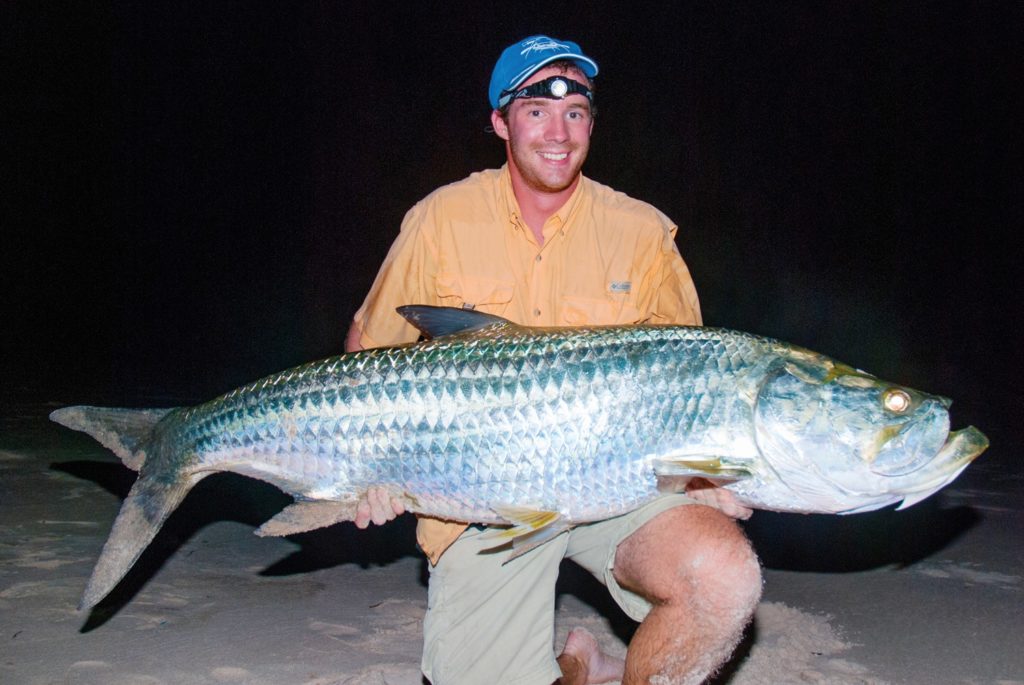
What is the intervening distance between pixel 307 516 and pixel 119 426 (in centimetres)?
89

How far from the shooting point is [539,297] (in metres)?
3.13

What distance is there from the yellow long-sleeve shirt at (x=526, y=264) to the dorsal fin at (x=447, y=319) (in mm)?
371

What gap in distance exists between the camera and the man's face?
3168 millimetres

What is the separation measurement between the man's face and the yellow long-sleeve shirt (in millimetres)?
118

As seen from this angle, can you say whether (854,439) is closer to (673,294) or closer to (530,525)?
(530,525)

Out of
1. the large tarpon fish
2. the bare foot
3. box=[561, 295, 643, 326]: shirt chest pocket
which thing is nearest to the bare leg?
the large tarpon fish

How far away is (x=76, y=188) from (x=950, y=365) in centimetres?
3447

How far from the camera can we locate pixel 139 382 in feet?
36.4

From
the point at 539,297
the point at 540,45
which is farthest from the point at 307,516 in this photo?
the point at 540,45

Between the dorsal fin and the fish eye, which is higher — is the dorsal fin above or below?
above

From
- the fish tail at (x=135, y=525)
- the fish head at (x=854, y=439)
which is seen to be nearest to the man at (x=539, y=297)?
the fish head at (x=854, y=439)

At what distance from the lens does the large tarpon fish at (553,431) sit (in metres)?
2.29

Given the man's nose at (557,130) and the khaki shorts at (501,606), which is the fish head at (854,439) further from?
the man's nose at (557,130)

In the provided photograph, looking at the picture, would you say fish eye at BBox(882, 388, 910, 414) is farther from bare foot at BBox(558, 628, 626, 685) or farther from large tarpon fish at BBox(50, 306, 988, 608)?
bare foot at BBox(558, 628, 626, 685)
